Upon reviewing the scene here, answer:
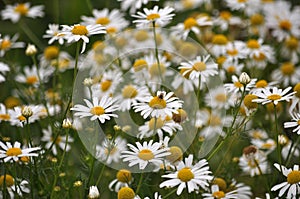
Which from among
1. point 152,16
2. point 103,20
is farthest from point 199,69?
point 103,20

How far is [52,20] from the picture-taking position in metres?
2.26

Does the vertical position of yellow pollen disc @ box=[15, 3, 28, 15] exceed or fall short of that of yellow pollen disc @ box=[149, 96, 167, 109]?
it exceeds it

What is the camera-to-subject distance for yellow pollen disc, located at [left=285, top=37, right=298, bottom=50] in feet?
5.82

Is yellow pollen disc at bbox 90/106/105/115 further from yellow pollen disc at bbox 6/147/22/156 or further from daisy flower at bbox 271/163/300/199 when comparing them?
daisy flower at bbox 271/163/300/199

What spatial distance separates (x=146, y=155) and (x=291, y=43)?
0.92m

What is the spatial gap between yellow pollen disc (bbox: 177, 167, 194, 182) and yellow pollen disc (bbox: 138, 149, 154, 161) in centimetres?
6

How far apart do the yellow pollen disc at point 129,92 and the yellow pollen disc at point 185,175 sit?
338 mm

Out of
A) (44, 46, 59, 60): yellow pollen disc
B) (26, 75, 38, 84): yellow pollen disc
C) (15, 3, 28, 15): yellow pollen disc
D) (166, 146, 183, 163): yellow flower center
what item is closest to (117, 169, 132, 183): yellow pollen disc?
(166, 146, 183, 163): yellow flower center

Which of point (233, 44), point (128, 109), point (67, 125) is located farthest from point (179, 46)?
point (67, 125)

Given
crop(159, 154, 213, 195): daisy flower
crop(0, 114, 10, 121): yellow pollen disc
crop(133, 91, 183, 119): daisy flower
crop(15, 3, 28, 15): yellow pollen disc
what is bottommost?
crop(159, 154, 213, 195): daisy flower

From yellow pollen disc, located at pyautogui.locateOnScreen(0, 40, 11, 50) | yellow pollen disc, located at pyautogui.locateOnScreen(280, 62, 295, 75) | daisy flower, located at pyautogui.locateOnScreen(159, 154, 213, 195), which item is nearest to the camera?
daisy flower, located at pyautogui.locateOnScreen(159, 154, 213, 195)

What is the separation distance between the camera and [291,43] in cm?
177

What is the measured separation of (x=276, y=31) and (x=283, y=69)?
0.19m

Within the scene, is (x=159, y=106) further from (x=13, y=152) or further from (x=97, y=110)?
(x=13, y=152)
